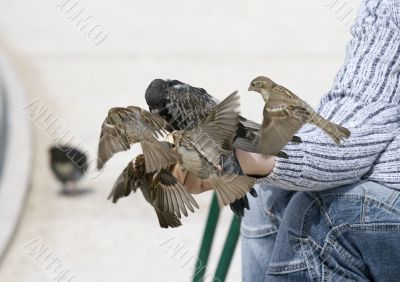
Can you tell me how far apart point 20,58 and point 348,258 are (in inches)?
188

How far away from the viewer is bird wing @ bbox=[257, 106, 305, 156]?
3.59 ft

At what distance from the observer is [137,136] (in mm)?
1146

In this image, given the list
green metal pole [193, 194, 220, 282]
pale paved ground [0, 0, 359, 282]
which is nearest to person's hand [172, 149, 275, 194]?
green metal pole [193, 194, 220, 282]

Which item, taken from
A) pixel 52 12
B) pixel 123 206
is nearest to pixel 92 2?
pixel 52 12

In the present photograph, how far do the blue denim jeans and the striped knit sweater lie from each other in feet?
0.11

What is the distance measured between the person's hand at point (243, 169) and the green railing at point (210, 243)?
47 centimetres

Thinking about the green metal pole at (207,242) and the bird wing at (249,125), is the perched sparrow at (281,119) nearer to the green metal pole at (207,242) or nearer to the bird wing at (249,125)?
the bird wing at (249,125)

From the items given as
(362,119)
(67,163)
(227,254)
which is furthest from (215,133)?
(67,163)

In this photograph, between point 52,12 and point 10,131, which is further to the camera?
point 52,12

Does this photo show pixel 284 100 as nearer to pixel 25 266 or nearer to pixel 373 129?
pixel 373 129

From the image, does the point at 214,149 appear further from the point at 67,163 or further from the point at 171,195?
the point at 67,163

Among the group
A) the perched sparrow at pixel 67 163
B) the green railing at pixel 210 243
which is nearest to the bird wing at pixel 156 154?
the green railing at pixel 210 243

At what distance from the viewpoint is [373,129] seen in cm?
135

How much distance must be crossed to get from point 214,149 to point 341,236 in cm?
31
